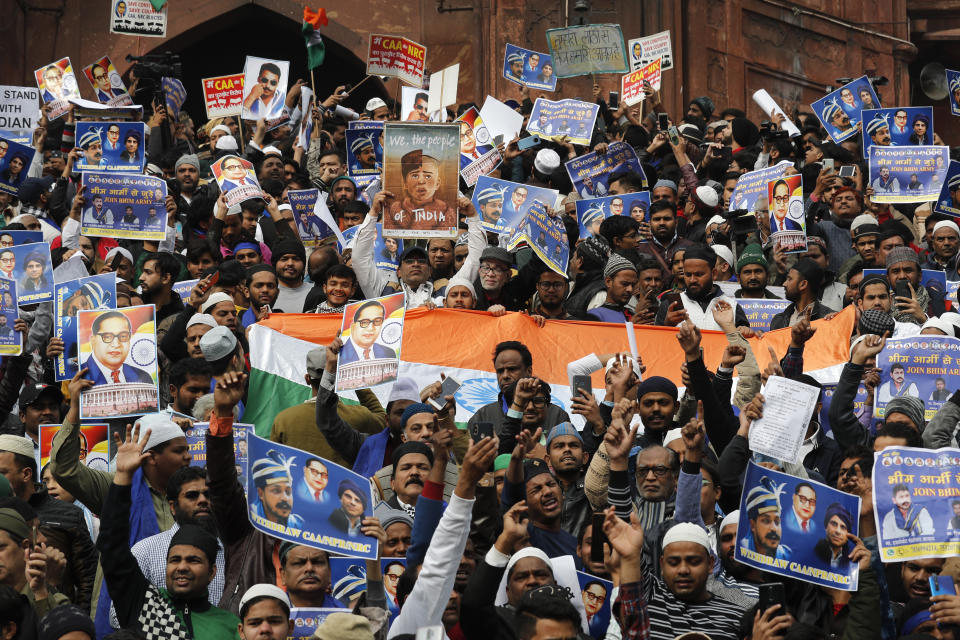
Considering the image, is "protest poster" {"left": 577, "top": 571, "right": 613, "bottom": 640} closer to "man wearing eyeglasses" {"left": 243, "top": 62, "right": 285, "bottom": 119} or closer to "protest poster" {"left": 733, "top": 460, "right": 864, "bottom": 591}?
"protest poster" {"left": 733, "top": 460, "right": 864, "bottom": 591}

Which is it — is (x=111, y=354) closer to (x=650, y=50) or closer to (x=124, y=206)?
(x=124, y=206)

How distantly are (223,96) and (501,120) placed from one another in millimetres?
3125

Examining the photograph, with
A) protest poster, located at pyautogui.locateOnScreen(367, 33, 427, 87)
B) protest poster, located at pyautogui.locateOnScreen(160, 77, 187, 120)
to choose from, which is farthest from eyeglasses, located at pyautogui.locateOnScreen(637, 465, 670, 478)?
protest poster, located at pyautogui.locateOnScreen(160, 77, 187, 120)

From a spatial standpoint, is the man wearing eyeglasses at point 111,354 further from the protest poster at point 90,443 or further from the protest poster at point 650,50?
the protest poster at point 650,50

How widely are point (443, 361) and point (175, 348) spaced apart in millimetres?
1842

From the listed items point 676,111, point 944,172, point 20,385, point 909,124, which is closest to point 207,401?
point 20,385

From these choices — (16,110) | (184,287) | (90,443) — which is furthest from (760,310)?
(16,110)

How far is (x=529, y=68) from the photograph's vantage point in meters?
19.3

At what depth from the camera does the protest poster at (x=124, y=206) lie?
13.1m

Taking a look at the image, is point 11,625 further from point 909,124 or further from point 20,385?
point 909,124

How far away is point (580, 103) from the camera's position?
16812mm

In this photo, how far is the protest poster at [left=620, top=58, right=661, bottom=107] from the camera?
18078 mm

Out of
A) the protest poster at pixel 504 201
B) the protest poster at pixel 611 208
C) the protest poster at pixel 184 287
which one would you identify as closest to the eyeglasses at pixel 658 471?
the protest poster at pixel 504 201

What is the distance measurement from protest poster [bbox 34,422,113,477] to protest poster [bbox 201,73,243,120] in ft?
28.0
